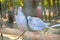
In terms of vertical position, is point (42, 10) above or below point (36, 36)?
above

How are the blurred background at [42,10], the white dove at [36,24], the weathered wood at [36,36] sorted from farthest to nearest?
the blurred background at [42,10], the white dove at [36,24], the weathered wood at [36,36]

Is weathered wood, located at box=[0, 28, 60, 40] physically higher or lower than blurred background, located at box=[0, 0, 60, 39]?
lower

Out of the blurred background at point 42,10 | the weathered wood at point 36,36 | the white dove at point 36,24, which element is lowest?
the weathered wood at point 36,36

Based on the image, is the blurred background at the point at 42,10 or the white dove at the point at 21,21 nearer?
the white dove at the point at 21,21

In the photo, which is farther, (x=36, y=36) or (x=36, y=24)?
(x=36, y=24)

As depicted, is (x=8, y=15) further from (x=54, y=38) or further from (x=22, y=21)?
(x=54, y=38)

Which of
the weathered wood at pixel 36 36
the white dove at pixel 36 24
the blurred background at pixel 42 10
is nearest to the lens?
the weathered wood at pixel 36 36

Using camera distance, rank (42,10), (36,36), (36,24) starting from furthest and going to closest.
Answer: (42,10)
(36,24)
(36,36)

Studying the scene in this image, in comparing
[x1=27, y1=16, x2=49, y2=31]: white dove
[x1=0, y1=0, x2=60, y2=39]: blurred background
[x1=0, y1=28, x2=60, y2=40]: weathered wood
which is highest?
[x1=0, y1=0, x2=60, y2=39]: blurred background

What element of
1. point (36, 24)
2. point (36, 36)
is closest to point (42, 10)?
point (36, 24)

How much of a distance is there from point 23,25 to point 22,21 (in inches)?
1.5

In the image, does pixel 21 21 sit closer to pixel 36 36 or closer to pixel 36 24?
pixel 36 24

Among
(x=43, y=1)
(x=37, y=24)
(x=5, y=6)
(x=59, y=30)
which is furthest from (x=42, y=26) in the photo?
(x=5, y=6)

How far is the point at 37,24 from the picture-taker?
1.40 meters
